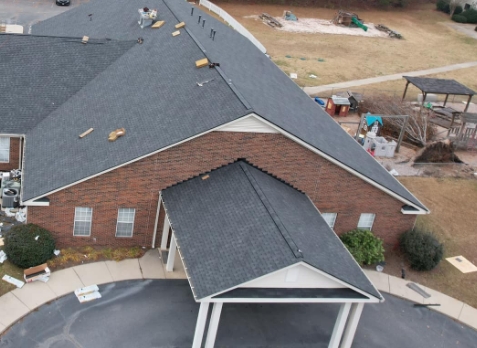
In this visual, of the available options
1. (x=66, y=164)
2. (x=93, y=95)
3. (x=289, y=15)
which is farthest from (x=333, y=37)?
(x=66, y=164)

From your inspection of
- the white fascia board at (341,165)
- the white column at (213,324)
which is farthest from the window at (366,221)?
the white column at (213,324)

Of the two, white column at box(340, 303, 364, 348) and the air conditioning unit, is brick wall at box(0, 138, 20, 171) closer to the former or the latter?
the air conditioning unit

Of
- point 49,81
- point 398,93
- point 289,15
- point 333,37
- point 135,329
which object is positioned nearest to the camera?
point 135,329

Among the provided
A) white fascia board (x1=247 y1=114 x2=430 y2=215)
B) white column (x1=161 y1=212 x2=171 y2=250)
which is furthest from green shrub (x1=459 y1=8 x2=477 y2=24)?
white column (x1=161 y1=212 x2=171 y2=250)

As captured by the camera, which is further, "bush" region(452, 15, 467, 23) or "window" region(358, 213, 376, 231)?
"bush" region(452, 15, 467, 23)

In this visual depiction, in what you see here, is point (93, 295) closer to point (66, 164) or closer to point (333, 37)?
point (66, 164)

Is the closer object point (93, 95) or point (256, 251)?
point (256, 251)
